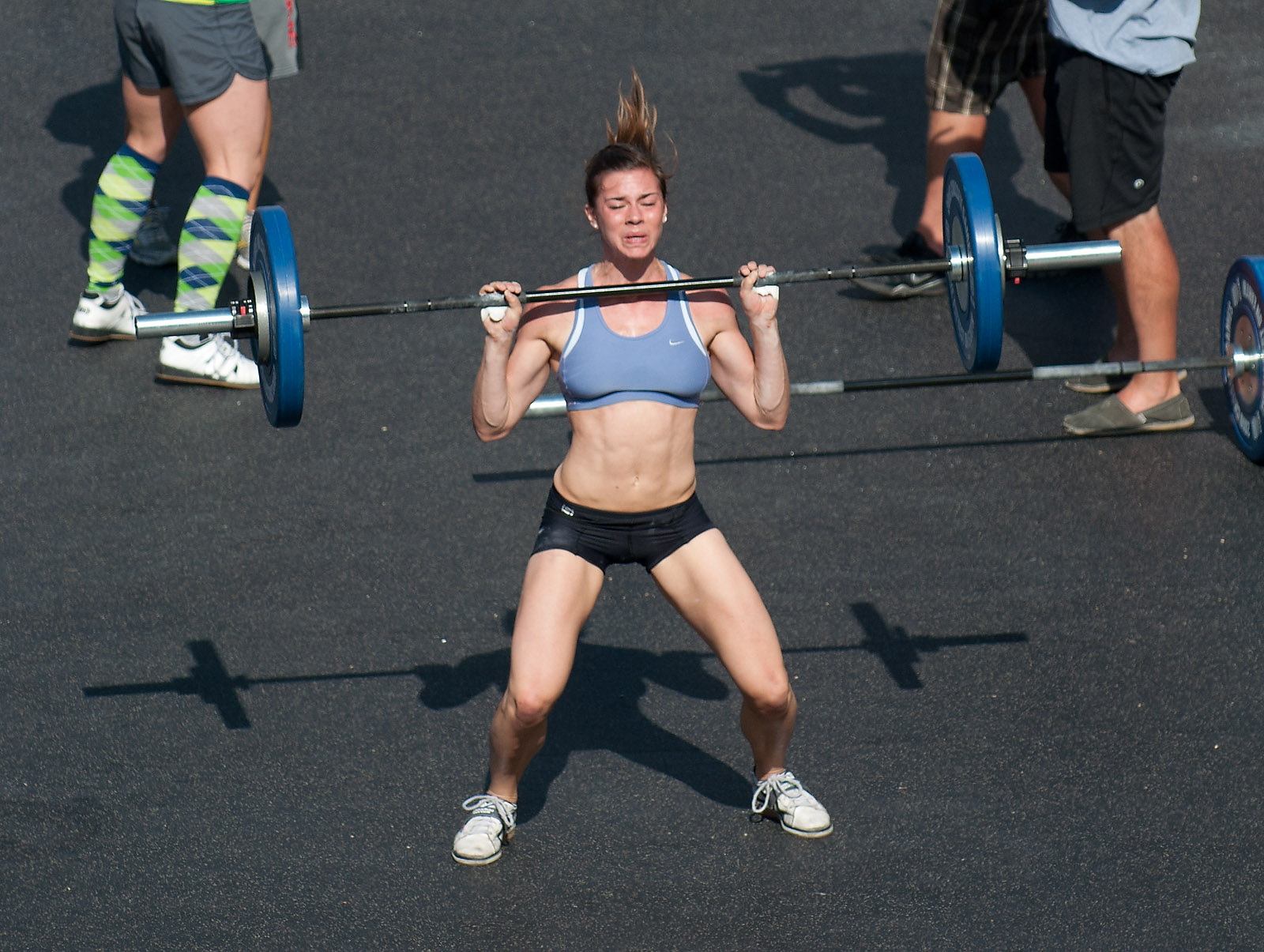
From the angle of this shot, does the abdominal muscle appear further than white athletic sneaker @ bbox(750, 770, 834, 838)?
No

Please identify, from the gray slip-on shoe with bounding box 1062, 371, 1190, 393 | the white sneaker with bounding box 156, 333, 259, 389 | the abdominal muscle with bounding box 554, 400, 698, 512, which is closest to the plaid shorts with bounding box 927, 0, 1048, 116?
the gray slip-on shoe with bounding box 1062, 371, 1190, 393

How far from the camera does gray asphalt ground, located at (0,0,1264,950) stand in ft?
12.6

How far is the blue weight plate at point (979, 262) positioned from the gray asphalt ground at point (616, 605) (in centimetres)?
94

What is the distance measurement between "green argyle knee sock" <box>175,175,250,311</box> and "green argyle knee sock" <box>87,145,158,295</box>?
0.34 metres

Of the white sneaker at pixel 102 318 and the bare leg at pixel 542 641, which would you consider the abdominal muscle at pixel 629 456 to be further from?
the white sneaker at pixel 102 318

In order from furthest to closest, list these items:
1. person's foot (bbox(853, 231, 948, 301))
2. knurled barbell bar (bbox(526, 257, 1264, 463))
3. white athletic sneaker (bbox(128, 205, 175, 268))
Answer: white athletic sneaker (bbox(128, 205, 175, 268)) < person's foot (bbox(853, 231, 948, 301)) < knurled barbell bar (bbox(526, 257, 1264, 463))

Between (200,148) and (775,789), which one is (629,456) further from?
(200,148)

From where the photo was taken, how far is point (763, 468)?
5562 millimetres

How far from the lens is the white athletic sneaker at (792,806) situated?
3.95 m

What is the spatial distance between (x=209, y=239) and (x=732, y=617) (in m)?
3.01

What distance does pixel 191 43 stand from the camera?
18.9 feet

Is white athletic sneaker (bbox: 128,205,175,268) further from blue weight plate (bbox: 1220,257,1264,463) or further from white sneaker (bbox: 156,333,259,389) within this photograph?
blue weight plate (bbox: 1220,257,1264,463)

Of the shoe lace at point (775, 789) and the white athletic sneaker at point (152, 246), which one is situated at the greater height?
the white athletic sneaker at point (152, 246)

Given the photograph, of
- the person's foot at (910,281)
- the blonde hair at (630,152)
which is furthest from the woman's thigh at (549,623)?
the person's foot at (910,281)
